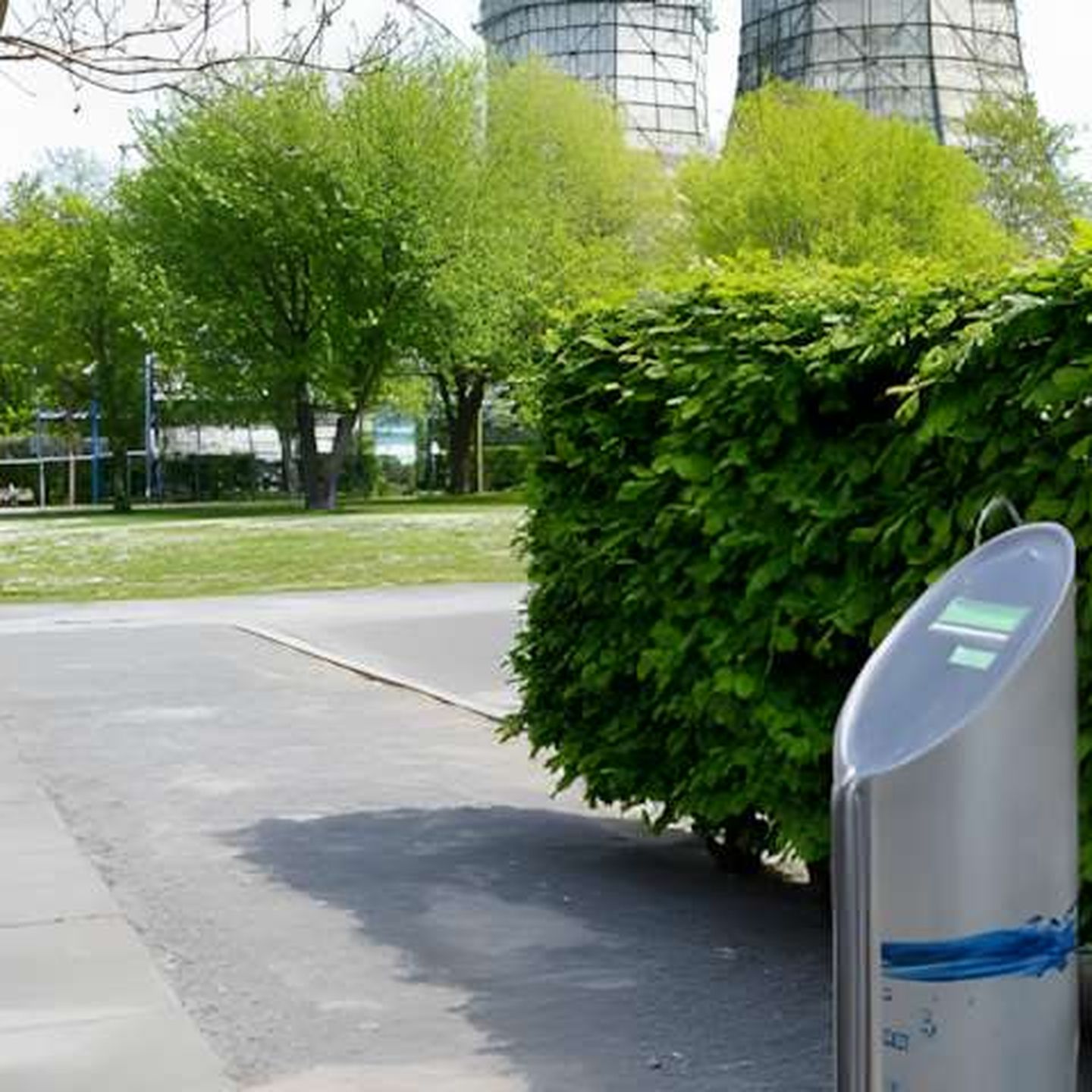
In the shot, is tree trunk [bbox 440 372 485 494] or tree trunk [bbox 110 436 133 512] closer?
tree trunk [bbox 110 436 133 512]

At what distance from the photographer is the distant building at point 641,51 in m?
102

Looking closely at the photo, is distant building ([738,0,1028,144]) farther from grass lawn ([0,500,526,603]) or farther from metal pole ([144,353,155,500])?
grass lawn ([0,500,526,603])

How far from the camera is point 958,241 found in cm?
6009

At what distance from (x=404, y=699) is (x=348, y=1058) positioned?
8.72 m

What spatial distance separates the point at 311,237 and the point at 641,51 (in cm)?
4876

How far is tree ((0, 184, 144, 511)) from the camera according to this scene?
6562 cm

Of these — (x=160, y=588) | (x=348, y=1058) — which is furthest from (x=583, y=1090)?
(x=160, y=588)

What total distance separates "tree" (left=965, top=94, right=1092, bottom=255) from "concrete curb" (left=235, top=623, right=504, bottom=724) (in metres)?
51.6

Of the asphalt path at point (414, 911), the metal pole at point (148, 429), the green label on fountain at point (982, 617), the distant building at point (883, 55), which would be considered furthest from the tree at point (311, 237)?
the green label on fountain at point (982, 617)

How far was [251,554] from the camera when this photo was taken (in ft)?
115

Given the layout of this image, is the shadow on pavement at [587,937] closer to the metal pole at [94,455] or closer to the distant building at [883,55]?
the metal pole at [94,455]

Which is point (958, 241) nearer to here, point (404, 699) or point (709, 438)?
point (404, 699)

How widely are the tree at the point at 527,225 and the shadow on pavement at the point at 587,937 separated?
50637 millimetres

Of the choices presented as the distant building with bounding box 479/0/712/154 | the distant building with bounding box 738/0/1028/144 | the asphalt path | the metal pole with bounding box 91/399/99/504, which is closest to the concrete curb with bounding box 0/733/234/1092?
the asphalt path
